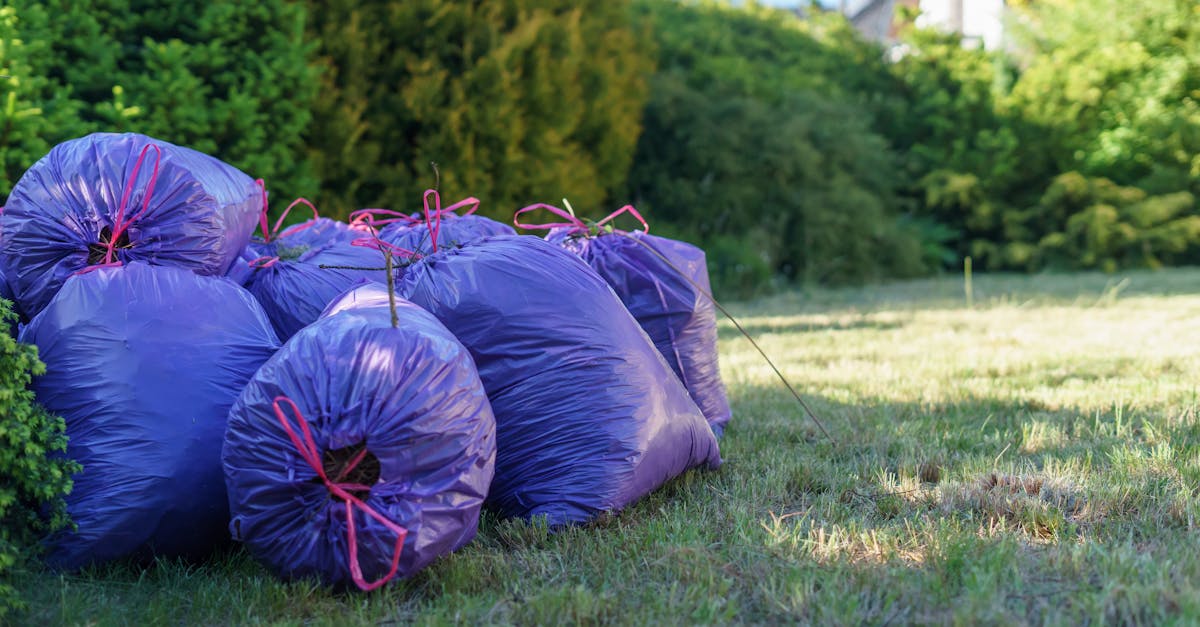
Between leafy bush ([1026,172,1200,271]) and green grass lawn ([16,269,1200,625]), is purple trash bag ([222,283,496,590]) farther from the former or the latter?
leafy bush ([1026,172,1200,271])

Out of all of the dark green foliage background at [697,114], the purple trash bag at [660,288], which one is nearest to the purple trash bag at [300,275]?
the purple trash bag at [660,288]

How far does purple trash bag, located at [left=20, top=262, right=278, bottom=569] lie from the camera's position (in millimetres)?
2150

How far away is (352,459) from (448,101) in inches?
238

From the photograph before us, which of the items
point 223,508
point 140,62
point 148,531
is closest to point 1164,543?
point 223,508

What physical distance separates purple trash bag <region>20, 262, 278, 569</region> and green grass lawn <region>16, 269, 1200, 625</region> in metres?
0.09

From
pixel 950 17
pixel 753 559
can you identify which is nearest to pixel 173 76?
pixel 753 559

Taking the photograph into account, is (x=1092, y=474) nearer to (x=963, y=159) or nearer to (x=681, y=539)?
(x=681, y=539)

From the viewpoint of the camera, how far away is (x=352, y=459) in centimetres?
192

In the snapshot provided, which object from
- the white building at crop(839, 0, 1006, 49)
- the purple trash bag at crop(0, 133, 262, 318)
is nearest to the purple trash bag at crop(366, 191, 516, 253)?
→ the purple trash bag at crop(0, 133, 262, 318)

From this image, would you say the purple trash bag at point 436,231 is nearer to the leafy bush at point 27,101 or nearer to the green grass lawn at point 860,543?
the green grass lawn at point 860,543

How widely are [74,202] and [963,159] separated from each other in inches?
498

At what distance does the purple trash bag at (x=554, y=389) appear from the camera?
7.91ft

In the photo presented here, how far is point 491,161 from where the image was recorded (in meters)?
7.82

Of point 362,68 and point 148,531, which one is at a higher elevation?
point 362,68
